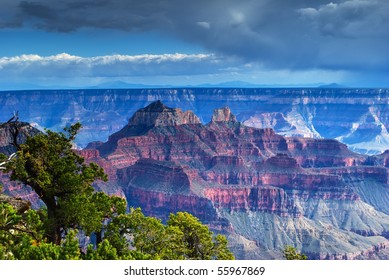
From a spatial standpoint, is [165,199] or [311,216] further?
[311,216]

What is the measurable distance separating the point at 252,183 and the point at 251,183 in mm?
171

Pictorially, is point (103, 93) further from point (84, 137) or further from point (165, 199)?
point (165, 199)

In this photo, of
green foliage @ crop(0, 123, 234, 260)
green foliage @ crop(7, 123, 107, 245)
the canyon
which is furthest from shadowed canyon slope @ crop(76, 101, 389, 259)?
green foliage @ crop(7, 123, 107, 245)

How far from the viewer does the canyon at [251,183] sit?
85.6m

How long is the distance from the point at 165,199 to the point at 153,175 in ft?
20.2

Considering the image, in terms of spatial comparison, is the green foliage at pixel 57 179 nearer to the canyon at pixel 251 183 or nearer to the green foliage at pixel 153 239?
the green foliage at pixel 153 239

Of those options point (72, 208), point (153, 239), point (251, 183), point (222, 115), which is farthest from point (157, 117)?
point (72, 208)

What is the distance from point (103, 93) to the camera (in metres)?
199

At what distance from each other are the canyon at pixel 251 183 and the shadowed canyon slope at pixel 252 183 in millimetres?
152

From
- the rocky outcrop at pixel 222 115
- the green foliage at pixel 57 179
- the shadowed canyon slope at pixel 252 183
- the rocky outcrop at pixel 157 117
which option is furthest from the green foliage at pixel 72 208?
the rocky outcrop at pixel 222 115

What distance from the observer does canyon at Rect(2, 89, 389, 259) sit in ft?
281
